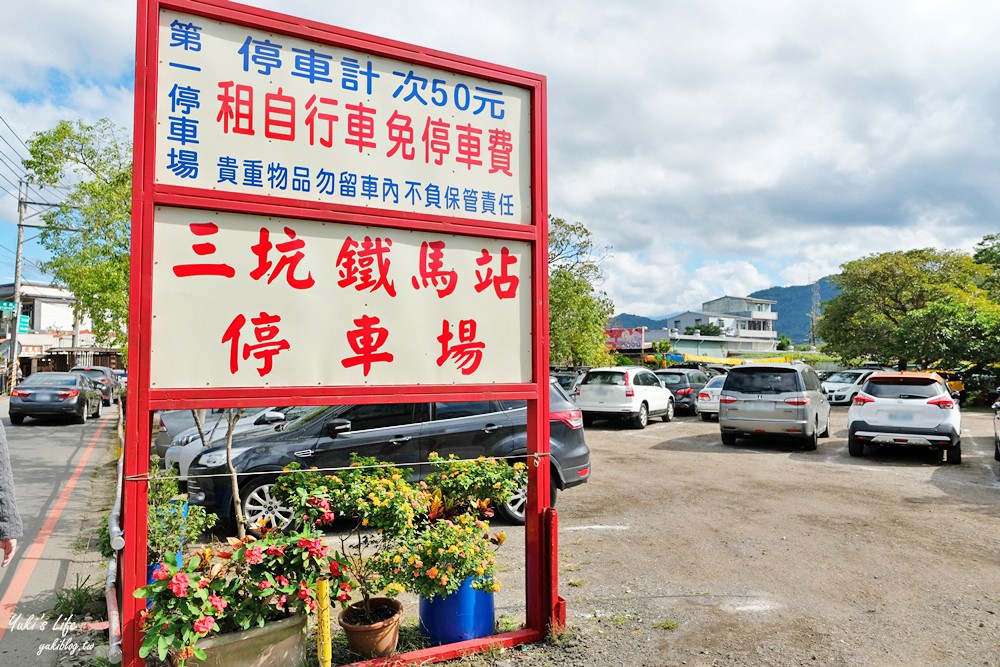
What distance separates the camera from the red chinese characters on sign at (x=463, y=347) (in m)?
4.11

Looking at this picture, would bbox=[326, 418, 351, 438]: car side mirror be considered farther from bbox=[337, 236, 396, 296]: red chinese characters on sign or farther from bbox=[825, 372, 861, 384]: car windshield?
bbox=[825, 372, 861, 384]: car windshield

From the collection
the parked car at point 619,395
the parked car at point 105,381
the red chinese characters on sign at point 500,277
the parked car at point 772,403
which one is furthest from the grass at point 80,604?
the parked car at point 105,381

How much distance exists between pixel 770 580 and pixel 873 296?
116 feet

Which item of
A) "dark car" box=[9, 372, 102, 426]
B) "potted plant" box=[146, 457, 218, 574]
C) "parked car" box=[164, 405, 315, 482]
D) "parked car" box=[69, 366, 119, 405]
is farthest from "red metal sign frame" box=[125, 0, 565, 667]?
"parked car" box=[69, 366, 119, 405]

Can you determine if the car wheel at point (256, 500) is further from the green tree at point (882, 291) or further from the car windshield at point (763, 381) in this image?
the green tree at point (882, 291)

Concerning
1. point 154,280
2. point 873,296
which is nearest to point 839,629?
point 154,280

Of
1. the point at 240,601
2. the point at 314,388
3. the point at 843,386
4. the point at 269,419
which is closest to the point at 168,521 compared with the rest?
the point at 240,601

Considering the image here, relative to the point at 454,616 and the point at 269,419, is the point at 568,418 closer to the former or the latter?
the point at 269,419

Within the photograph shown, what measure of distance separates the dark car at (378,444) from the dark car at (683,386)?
1392 centimetres

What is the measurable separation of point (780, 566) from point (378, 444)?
3910 mm

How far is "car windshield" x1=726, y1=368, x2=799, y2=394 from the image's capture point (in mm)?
12898

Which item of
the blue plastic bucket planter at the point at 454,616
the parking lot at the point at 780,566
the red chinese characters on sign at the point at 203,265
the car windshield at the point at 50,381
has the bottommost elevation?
the parking lot at the point at 780,566

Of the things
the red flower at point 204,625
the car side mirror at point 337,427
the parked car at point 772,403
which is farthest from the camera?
the parked car at point 772,403

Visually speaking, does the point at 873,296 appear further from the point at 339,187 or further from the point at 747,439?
the point at 339,187
